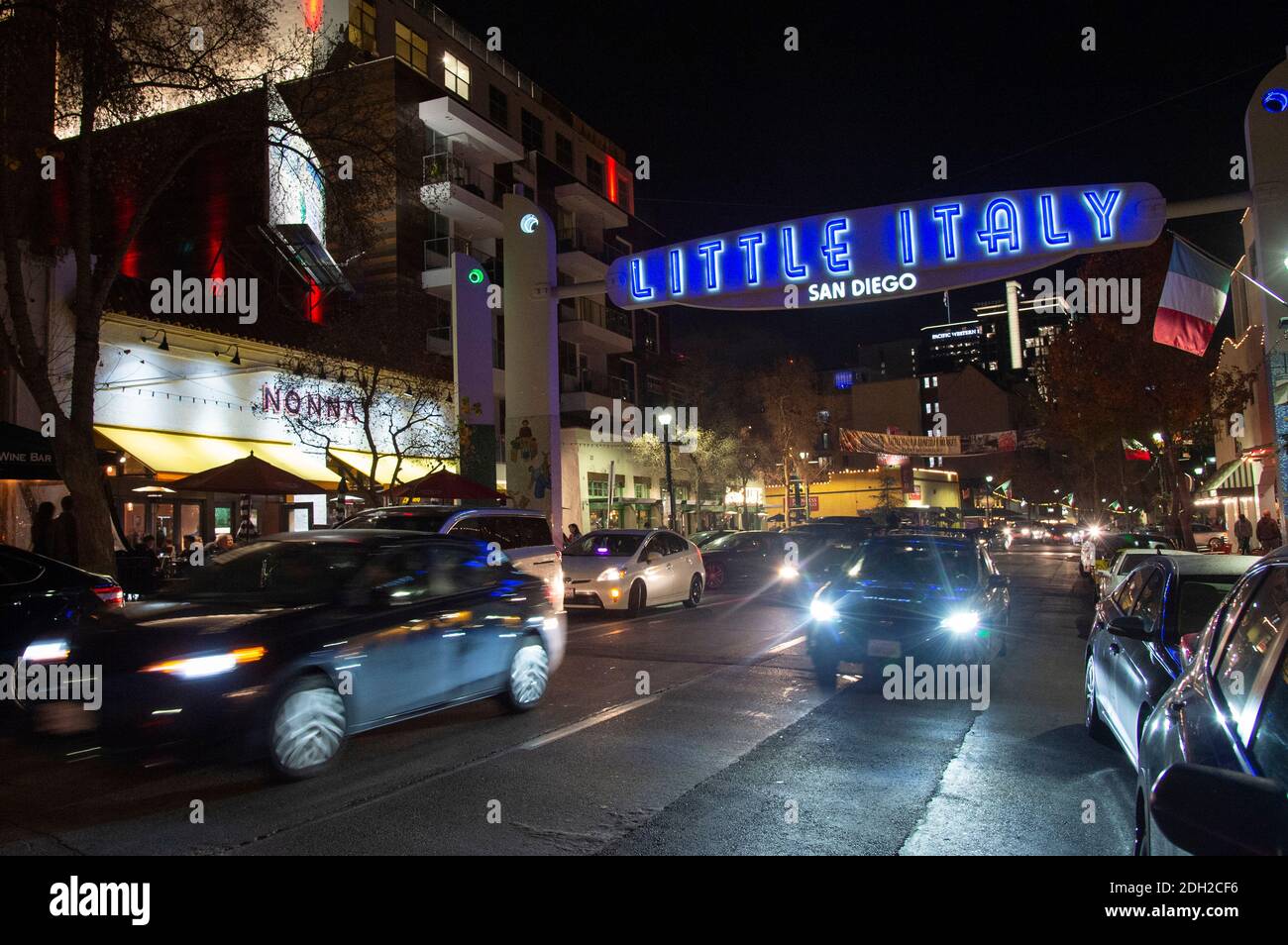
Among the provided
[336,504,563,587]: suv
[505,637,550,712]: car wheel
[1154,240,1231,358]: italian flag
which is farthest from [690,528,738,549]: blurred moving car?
[505,637,550,712]: car wheel

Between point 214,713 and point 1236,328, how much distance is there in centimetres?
3441

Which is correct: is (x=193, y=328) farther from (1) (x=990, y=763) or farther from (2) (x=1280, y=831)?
(2) (x=1280, y=831)

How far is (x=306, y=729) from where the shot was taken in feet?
19.1

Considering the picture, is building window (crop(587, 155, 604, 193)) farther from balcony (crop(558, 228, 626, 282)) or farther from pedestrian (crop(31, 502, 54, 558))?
pedestrian (crop(31, 502, 54, 558))

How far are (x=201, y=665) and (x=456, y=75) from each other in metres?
33.2

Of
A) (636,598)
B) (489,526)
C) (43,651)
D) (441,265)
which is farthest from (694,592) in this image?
(441,265)

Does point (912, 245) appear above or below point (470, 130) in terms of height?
below

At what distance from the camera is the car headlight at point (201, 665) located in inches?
211

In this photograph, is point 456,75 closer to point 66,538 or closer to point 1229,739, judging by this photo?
point 66,538

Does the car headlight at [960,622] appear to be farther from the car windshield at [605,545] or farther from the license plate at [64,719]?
the car windshield at [605,545]

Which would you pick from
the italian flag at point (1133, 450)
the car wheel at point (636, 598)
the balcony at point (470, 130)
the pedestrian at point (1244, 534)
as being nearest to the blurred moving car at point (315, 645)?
the car wheel at point (636, 598)

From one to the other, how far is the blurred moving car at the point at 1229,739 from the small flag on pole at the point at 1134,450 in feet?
110
